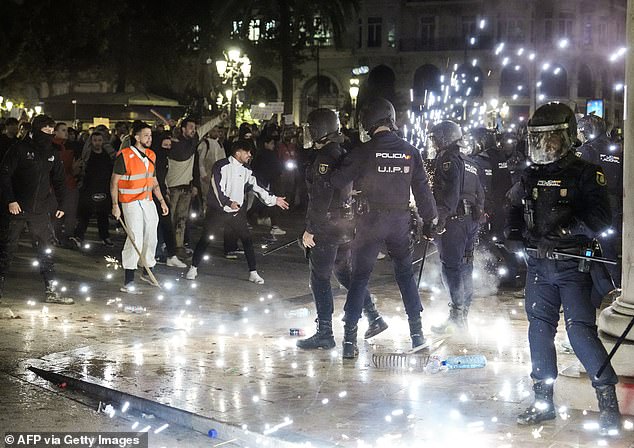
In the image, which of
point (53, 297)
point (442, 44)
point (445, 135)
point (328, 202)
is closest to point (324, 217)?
point (328, 202)

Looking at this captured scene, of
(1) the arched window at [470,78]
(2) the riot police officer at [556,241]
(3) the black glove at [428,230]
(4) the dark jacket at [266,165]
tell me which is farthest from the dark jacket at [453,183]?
(1) the arched window at [470,78]

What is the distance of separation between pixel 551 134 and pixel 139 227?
6.68m

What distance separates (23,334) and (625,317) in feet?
18.1

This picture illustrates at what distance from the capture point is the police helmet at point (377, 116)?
8000 mm

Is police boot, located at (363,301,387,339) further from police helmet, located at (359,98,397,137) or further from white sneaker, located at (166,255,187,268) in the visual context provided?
white sneaker, located at (166,255,187,268)

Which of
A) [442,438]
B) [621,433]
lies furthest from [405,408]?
[621,433]

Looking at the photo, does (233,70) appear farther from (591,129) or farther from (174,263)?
(591,129)

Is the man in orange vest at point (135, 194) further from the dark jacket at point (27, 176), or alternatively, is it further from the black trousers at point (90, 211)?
the black trousers at point (90, 211)

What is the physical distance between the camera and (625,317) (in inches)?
263

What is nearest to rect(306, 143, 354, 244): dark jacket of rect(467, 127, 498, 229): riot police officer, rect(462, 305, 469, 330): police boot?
rect(462, 305, 469, 330): police boot

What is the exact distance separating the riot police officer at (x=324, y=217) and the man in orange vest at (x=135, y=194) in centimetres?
348

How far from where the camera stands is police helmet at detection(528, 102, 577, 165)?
614 cm

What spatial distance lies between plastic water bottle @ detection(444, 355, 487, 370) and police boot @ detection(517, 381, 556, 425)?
141 centimetres

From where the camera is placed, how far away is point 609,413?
5.95 meters
